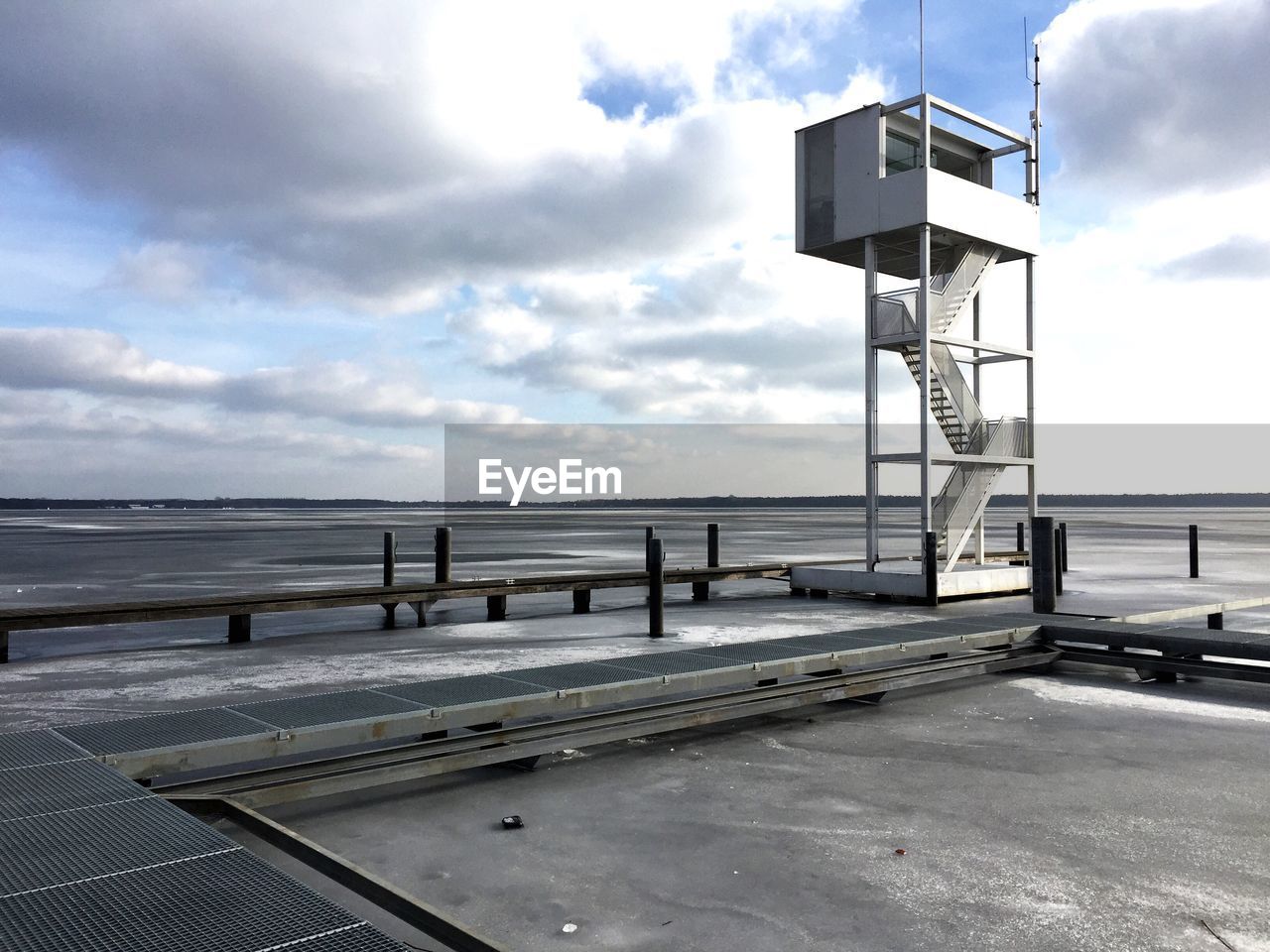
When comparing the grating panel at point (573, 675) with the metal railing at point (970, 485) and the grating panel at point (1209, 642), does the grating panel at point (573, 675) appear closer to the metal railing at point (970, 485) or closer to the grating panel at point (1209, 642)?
the grating panel at point (1209, 642)

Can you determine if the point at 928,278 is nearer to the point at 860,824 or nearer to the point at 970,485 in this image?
the point at 970,485

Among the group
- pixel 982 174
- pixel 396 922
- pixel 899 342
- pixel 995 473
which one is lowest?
pixel 396 922

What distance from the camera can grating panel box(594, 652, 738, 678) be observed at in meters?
8.49

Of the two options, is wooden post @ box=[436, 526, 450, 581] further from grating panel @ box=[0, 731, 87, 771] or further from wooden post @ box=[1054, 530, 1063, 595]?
wooden post @ box=[1054, 530, 1063, 595]

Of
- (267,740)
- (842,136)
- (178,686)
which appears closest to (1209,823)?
(267,740)

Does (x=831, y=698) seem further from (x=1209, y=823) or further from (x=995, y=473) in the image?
(x=995, y=473)

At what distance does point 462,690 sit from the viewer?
305 inches

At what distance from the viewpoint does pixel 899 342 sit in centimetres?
1964

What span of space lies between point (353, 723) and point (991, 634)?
24.2 feet

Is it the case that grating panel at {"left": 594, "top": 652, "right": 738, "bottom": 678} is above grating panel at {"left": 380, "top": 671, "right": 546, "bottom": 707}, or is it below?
above

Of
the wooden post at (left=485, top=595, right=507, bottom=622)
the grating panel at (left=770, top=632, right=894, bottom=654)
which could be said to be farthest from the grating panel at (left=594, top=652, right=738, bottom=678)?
the wooden post at (left=485, top=595, right=507, bottom=622)

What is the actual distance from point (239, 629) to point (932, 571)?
12325mm

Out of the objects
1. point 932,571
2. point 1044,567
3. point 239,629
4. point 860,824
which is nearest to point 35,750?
A: point 860,824

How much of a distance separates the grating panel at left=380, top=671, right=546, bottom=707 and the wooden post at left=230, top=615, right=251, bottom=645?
7487 mm
